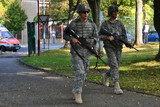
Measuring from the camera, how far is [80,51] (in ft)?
21.4

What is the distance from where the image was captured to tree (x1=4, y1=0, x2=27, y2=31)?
5495 centimetres

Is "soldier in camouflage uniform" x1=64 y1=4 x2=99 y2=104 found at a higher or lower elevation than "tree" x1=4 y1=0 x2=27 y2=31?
lower

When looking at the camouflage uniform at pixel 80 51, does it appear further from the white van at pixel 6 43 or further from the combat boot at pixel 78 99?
the white van at pixel 6 43

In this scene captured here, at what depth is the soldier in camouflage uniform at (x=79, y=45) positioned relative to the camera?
6441mm

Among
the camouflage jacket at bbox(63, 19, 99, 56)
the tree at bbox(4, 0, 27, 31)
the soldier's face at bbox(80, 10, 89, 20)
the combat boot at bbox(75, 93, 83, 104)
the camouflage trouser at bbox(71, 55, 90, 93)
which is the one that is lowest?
the combat boot at bbox(75, 93, 83, 104)

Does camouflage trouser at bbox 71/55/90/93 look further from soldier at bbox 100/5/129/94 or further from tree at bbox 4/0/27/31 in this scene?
tree at bbox 4/0/27/31

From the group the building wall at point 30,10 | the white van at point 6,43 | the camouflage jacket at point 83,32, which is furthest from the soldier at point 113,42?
the building wall at point 30,10

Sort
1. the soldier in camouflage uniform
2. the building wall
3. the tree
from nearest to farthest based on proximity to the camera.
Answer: the soldier in camouflage uniform, the tree, the building wall

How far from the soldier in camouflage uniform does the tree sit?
48.9 metres

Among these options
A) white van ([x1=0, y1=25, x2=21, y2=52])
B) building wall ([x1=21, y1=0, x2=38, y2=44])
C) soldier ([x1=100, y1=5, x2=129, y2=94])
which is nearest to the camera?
soldier ([x1=100, y1=5, x2=129, y2=94])

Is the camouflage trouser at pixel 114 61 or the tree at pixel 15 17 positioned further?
the tree at pixel 15 17

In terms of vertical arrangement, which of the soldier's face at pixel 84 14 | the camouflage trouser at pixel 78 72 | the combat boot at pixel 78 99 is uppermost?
the soldier's face at pixel 84 14

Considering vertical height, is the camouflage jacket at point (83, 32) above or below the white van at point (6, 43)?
above

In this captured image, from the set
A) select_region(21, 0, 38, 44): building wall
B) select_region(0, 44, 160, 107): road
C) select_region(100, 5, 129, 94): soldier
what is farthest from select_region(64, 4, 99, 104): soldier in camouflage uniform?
select_region(21, 0, 38, 44): building wall
